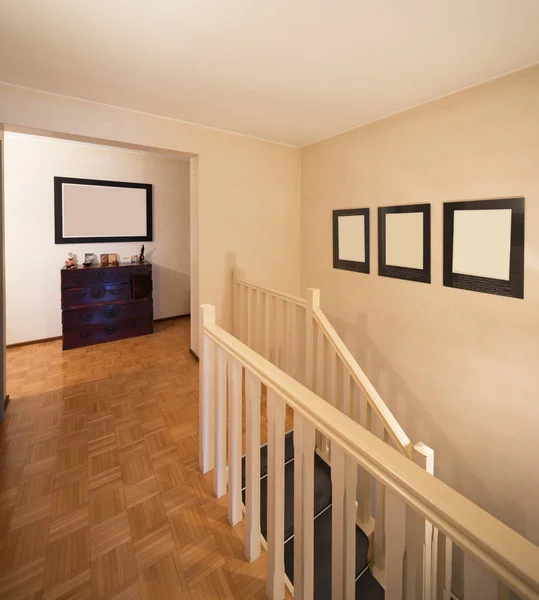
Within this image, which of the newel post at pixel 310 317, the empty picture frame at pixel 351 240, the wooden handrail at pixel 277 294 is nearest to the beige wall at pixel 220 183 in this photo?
the wooden handrail at pixel 277 294

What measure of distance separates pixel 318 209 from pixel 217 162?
119 centimetres

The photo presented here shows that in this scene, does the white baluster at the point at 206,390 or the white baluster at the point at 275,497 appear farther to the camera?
the white baluster at the point at 206,390

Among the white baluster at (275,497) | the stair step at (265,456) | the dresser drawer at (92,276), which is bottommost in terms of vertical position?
the stair step at (265,456)

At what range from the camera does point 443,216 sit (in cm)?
250

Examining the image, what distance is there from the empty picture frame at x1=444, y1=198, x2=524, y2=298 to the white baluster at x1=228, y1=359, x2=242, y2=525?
195 cm

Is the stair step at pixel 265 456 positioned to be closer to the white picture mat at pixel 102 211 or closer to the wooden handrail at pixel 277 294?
→ the wooden handrail at pixel 277 294

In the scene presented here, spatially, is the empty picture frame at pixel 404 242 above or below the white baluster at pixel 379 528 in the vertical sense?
above

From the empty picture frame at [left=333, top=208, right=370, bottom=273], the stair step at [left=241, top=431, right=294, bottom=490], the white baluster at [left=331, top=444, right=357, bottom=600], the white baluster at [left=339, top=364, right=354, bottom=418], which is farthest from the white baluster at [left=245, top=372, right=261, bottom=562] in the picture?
the empty picture frame at [left=333, top=208, right=370, bottom=273]

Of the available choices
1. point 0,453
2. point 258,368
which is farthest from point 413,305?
point 0,453

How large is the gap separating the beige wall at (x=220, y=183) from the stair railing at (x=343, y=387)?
338mm

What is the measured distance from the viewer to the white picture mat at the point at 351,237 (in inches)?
124

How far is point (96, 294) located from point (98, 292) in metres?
0.03

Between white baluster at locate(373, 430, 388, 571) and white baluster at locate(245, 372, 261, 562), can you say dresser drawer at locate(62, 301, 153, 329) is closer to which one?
white baluster at locate(245, 372, 261, 562)

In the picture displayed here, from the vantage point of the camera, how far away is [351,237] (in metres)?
3.25
